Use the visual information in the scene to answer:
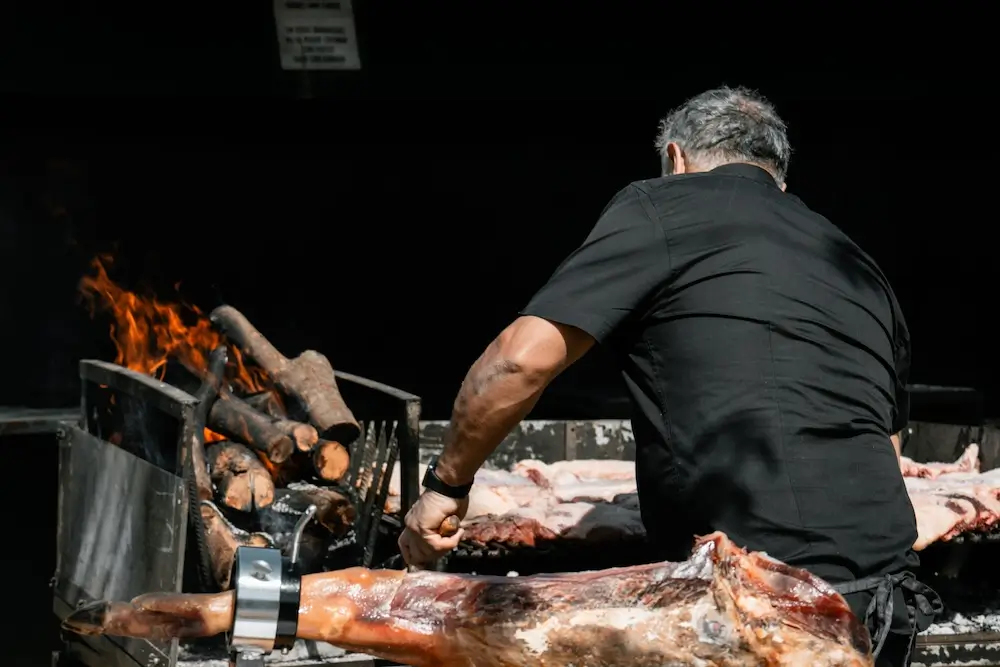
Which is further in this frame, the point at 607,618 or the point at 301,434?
the point at 301,434

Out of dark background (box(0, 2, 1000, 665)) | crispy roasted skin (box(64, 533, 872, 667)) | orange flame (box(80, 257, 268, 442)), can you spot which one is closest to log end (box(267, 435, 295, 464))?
orange flame (box(80, 257, 268, 442))

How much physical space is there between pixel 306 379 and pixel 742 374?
2.43 meters

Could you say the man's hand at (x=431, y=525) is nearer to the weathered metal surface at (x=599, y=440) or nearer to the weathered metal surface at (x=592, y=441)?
the weathered metal surface at (x=592, y=441)

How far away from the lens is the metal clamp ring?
2154mm

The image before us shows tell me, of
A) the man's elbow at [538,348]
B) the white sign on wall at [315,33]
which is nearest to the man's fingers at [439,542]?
the man's elbow at [538,348]

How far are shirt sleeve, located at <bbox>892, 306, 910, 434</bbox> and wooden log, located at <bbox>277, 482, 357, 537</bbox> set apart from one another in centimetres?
185

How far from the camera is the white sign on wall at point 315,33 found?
22.6 ft

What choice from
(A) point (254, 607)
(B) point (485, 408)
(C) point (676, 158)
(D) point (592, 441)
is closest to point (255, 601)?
(A) point (254, 607)

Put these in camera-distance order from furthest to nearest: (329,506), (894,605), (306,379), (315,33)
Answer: (315,33)
(306,379)
(329,506)
(894,605)

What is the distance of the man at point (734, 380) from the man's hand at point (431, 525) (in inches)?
0.4

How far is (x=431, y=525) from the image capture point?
313 centimetres

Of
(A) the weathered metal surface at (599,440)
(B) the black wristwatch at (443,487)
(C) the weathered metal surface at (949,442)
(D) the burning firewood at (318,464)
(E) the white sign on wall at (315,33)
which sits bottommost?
(C) the weathered metal surface at (949,442)

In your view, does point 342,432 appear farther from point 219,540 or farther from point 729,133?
point 729,133

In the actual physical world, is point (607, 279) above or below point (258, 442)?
above
